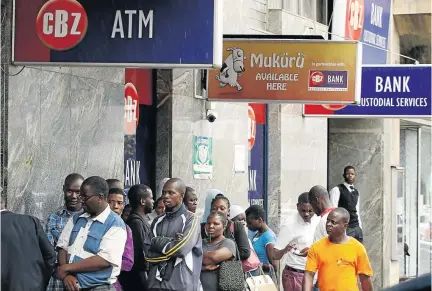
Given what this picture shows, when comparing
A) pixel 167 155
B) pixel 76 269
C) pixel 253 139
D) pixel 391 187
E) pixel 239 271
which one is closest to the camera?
pixel 76 269

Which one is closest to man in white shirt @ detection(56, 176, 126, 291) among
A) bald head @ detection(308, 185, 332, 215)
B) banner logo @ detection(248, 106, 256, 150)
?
bald head @ detection(308, 185, 332, 215)

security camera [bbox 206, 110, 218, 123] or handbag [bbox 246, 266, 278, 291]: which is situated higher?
security camera [bbox 206, 110, 218, 123]

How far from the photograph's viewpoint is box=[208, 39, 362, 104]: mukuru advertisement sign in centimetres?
1463

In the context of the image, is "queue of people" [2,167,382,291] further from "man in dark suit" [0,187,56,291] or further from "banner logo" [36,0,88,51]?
"banner logo" [36,0,88,51]

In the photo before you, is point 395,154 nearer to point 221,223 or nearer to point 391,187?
point 391,187

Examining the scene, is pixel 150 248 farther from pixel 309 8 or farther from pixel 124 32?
pixel 309 8

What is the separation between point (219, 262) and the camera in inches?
425

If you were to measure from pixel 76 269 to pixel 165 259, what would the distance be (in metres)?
0.98

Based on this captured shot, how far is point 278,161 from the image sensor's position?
18766 millimetres

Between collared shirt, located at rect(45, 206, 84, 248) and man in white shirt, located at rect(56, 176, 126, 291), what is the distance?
712mm

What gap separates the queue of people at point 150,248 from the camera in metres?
9.45

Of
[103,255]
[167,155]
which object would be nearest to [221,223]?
[103,255]

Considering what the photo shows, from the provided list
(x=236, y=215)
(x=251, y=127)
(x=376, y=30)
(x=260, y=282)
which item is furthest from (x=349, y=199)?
(x=260, y=282)

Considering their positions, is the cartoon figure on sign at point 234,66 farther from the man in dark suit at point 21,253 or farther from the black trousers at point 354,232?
the man in dark suit at point 21,253
